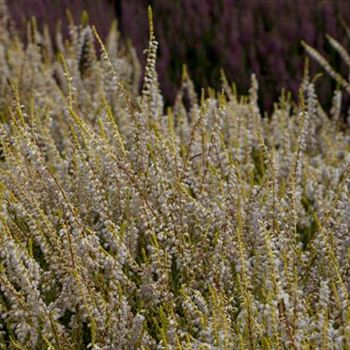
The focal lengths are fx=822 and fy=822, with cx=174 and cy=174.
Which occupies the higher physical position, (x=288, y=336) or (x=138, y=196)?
(x=138, y=196)

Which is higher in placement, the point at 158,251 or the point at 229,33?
the point at 229,33

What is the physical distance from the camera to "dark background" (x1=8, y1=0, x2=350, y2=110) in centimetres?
535

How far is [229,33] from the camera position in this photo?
18.8 feet

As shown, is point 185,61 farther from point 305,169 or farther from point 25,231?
point 25,231

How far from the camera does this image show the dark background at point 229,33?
5.35 m

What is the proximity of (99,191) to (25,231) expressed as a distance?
1.13 feet

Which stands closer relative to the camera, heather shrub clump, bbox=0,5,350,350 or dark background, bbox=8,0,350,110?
heather shrub clump, bbox=0,5,350,350

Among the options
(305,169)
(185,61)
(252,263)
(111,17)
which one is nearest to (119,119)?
(305,169)

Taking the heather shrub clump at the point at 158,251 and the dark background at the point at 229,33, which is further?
the dark background at the point at 229,33

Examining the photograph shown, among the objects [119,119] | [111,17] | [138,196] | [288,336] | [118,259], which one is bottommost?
[288,336]

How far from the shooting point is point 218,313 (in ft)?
6.47

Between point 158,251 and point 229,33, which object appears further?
point 229,33

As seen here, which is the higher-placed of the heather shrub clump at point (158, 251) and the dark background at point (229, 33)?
the dark background at point (229, 33)

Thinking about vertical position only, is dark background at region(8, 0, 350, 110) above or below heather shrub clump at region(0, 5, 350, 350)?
above
